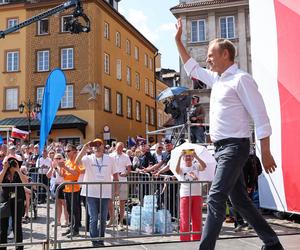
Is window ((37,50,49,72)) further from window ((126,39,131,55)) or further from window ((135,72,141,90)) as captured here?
window ((135,72,141,90))

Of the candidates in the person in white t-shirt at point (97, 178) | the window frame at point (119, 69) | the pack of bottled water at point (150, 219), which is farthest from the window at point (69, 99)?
the pack of bottled water at point (150, 219)

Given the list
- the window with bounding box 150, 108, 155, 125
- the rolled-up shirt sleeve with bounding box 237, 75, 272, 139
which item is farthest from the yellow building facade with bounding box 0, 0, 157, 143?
the rolled-up shirt sleeve with bounding box 237, 75, 272, 139

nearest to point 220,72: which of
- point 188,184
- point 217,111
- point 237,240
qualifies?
point 217,111

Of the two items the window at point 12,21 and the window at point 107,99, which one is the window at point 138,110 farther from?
the window at point 12,21

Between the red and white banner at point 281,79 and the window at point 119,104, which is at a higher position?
the window at point 119,104

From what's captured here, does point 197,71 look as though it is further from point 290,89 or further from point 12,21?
point 12,21

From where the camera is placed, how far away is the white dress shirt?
377cm

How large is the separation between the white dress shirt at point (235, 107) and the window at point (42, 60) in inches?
1315

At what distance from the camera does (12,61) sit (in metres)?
37.0

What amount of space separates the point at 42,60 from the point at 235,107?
3404 centimetres

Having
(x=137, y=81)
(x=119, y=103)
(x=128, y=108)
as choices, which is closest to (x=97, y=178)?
(x=119, y=103)

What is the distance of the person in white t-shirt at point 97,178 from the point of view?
7325 mm

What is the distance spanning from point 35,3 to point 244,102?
3604cm

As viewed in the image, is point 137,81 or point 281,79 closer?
point 281,79
